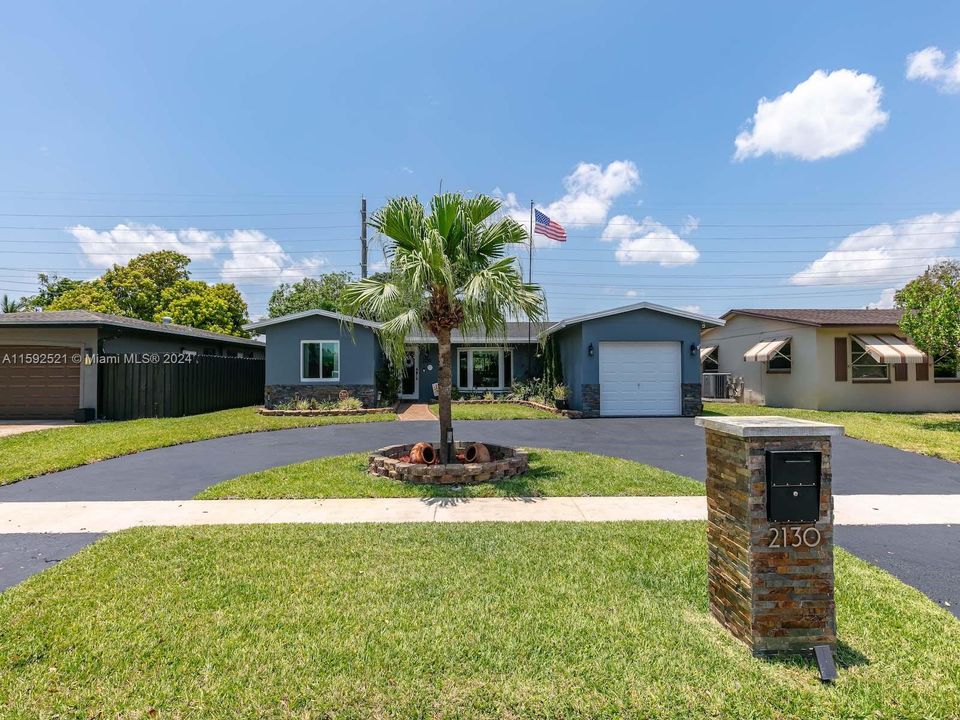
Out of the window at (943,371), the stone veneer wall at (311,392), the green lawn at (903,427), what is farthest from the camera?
the stone veneer wall at (311,392)

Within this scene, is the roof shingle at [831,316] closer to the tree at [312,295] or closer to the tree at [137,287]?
the tree at [312,295]

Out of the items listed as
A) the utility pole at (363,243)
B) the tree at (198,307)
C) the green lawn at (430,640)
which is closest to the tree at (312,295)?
the tree at (198,307)

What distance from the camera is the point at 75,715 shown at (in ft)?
7.36

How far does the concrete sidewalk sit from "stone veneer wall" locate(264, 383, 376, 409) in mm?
10610

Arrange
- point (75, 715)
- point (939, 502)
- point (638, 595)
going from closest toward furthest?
point (75, 715) < point (638, 595) < point (939, 502)

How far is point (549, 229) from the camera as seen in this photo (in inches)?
822

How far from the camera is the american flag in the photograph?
2077 centimetres

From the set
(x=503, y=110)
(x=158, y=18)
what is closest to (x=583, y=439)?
(x=503, y=110)

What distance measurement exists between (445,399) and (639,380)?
10.0 m

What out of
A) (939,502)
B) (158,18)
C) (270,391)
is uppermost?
(158,18)

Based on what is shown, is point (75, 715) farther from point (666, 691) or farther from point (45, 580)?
point (666, 691)

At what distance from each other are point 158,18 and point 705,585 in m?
14.5

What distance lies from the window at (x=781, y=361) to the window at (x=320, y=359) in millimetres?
16638

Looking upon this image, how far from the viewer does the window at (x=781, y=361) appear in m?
17.9
